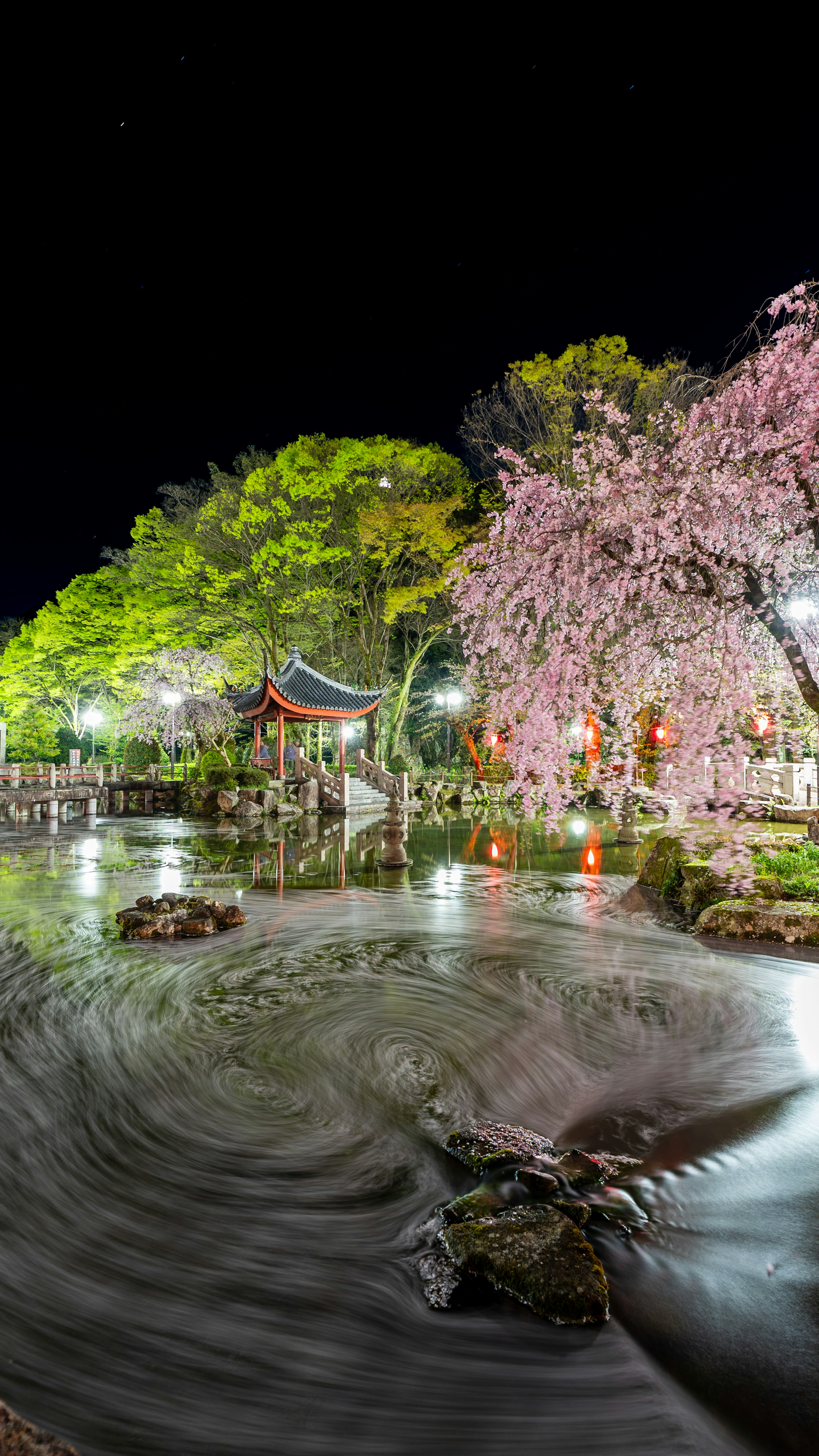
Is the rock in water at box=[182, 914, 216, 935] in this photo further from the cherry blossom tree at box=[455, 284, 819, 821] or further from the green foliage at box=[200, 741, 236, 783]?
the green foliage at box=[200, 741, 236, 783]

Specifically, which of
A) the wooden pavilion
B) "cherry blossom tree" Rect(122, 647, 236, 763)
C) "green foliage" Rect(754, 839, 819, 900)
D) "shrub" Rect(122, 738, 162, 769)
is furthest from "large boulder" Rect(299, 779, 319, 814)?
"green foliage" Rect(754, 839, 819, 900)

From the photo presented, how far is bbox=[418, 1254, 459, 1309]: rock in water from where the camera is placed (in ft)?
9.73

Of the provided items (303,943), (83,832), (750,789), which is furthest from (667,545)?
(83,832)

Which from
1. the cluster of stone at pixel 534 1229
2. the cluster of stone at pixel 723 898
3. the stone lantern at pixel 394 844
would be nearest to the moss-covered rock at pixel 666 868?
the cluster of stone at pixel 723 898

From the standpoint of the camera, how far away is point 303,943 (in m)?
8.52

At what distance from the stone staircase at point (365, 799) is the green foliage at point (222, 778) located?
13.9 feet

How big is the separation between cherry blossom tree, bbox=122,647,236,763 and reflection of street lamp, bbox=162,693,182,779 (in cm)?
7

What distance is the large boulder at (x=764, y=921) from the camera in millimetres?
7730

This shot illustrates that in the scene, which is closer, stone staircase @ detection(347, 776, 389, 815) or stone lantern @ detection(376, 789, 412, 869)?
stone lantern @ detection(376, 789, 412, 869)

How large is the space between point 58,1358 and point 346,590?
26.8 meters

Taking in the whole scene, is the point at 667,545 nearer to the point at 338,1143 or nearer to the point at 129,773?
the point at 338,1143

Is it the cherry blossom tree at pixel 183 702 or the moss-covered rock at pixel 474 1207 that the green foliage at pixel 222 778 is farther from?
the moss-covered rock at pixel 474 1207

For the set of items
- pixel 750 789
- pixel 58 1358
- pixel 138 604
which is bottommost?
pixel 58 1358

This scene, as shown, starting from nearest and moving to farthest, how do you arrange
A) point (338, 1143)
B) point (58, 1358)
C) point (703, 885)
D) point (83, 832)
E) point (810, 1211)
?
point (58, 1358) < point (810, 1211) < point (338, 1143) < point (703, 885) < point (83, 832)
